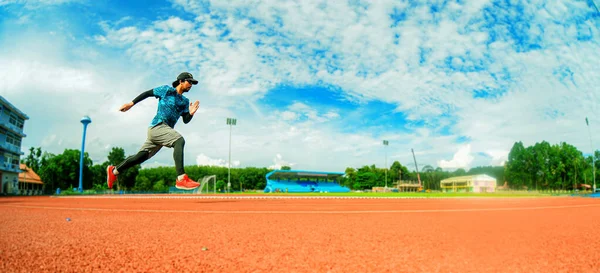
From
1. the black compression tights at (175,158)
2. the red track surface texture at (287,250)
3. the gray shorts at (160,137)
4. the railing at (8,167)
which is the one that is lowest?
the red track surface texture at (287,250)

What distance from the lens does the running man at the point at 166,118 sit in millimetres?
4250

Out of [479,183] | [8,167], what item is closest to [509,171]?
[479,183]

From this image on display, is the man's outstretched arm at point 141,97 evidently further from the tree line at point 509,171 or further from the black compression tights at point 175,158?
the tree line at point 509,171

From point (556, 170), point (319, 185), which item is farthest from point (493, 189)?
point (319, 185)

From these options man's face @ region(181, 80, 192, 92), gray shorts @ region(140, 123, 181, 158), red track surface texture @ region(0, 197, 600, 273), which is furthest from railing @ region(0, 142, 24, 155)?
man's face @ region(181, 80, 192, 92)

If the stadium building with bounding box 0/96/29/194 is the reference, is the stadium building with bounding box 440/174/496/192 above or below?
below

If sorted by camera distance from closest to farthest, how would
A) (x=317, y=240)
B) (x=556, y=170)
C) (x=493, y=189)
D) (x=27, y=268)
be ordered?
(x=27, y=268)
(x=317, y=240)
(x=556, y=170)
(x=493, y=189)

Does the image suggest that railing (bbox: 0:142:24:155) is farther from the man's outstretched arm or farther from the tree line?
the man's outstretched arm

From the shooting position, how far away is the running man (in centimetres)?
425

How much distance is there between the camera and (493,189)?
88.4 m

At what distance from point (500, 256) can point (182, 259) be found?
3.54 meters

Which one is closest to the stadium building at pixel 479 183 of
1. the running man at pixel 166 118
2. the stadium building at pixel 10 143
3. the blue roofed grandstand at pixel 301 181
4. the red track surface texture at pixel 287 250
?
the blue roofed grandstand at pixel 301 181

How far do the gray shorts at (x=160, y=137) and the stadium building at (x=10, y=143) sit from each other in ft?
173

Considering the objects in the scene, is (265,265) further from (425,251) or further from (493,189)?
(493,189)
